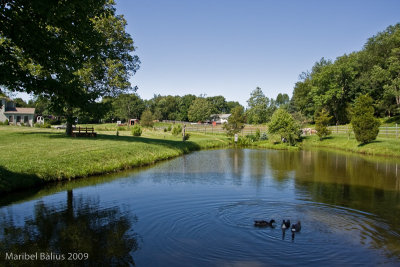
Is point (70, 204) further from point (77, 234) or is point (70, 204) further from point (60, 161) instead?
point (60, 161)

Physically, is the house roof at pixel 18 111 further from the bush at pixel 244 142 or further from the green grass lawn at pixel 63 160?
the green grass lawn at pixel 63 160

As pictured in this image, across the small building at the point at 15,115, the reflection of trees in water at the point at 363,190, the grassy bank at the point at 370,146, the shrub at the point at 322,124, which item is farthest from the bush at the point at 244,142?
the small building at the point at 15,115

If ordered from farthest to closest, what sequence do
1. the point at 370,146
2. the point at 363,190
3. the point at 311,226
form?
the point at 370,146
the point at 363,190
the point at 311,226

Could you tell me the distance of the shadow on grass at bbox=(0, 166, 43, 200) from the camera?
43.4 ft

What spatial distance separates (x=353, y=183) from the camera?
16922 millimetres

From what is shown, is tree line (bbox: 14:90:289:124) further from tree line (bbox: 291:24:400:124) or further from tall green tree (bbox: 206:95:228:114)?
tree line (bbox: 291:24:400:124)

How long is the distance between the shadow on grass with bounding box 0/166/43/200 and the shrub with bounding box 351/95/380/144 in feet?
105

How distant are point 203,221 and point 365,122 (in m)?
29.6

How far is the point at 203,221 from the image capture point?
10117 millimetres

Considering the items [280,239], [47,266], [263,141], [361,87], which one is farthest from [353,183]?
[361,87]

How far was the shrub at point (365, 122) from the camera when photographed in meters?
33.1

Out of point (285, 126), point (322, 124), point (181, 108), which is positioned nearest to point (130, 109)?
point (181, 108)

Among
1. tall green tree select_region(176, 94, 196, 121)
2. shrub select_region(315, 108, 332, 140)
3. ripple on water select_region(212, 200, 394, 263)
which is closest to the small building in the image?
shrub select_region(315, 108, 332, 140)

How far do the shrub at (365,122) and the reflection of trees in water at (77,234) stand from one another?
30887 millimetres
